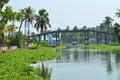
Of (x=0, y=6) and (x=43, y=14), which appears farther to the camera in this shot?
(x=43, y=14)

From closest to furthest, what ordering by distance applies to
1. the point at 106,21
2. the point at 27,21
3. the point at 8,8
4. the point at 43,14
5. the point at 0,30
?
the point at 8,8 → the point at 0,30 → the point at 27,21 → the point at 43,14 → the point at 106,21

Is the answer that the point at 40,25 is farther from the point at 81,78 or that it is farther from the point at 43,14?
the point at 81,78

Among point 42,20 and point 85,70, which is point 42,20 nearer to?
point 42,20

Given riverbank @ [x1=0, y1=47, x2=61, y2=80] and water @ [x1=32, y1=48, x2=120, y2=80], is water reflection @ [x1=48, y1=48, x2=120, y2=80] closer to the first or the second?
water @ [x1=32, y1=48, x2=120, y2=80]

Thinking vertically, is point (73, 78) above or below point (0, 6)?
below

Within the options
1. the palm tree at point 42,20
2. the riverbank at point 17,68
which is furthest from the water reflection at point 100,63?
the palm tree at point 42,20

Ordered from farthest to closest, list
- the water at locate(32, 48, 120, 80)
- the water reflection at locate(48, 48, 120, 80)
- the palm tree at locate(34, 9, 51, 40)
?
the palm tree at locate(34, 9, 51, 40) → the water reflection at locate(48, 48, 120, 80) → the water at locate(32, 48, 120, 80)

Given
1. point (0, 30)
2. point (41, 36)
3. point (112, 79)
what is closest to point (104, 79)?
point (112, 79)


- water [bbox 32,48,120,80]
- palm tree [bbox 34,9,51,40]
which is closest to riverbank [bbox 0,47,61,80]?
water [bbox 32,48,120,80]

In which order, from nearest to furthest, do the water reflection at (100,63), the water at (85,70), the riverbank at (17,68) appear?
the riverbank at (17,68) < the water at (85,70) < the water reflection at (100,63)

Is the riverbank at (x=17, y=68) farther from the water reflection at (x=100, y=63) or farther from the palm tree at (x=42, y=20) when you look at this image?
the palm tree at (x=42, y=20)

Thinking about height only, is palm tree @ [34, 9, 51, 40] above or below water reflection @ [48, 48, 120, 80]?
above

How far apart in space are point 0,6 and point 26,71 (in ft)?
35.7

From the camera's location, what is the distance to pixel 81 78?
3077cm
